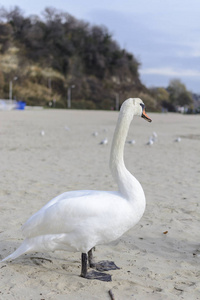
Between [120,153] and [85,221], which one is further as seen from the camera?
[120,153]

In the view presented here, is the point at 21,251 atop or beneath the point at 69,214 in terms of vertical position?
beneath

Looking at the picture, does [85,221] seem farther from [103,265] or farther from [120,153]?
[120,153]

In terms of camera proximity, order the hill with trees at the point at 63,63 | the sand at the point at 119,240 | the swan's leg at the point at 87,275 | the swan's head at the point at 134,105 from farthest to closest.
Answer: the hill with trees at the point at 63,63, the swan's head at the point at 134,105, the swan's leg at the point at 87,275, the sand at the point at 119,240

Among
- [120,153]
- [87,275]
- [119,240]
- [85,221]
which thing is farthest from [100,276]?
[120,153]

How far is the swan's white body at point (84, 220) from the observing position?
9.98 feet

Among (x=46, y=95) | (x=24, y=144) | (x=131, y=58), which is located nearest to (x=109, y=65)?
(x=131, y=58)

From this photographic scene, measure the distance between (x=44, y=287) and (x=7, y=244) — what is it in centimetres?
105

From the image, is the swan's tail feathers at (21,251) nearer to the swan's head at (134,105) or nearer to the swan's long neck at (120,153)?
the swan's long neck at (120,153)

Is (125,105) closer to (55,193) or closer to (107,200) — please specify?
(107,200)

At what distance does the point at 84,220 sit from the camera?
9.97ft

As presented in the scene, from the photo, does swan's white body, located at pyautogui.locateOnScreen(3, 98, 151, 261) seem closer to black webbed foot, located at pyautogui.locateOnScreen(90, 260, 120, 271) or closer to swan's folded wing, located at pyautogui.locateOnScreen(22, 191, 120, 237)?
swan's folded wing, located at pyautogui.locateOnScreen(22, 191, 120, 237)

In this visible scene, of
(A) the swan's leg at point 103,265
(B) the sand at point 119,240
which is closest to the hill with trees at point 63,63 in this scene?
(B) the sand at point 119,240

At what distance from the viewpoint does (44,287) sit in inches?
119

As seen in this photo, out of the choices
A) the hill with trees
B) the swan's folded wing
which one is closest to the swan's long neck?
the swan's folded wing
